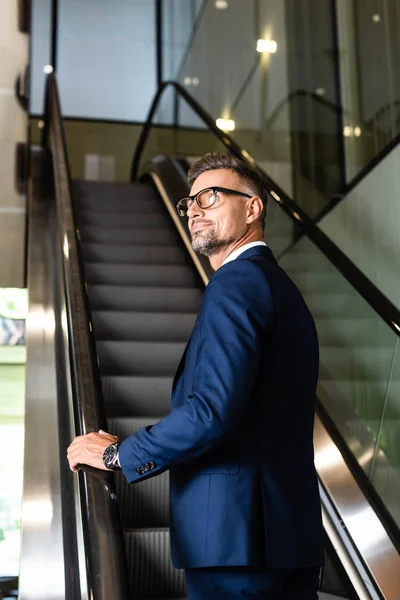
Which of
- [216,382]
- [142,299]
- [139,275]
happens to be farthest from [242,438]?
[139,275]

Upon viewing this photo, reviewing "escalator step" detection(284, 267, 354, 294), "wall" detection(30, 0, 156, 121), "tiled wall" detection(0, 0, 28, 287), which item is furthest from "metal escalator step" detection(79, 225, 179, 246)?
"wall" detection(30, 0, 156, 121)

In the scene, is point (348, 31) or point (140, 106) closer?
point (348, 31)

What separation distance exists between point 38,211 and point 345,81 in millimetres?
2537

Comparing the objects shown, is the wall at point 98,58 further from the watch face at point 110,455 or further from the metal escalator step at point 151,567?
the watch face at point 110,455

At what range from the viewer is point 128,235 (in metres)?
6.42

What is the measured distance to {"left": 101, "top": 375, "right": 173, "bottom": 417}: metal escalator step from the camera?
3861 millimetres

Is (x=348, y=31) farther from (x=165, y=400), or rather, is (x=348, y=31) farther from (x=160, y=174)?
(x=165, y=400)

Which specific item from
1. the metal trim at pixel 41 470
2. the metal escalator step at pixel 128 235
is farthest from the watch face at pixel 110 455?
the metal escalator step at pixel 128 235

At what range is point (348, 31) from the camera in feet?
19.2

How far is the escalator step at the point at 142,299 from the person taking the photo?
5.10m

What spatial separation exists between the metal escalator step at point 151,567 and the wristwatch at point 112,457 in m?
1.19

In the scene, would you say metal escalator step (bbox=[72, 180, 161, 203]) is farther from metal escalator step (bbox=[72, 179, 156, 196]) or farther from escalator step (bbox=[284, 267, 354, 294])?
escalator step (bbox=[284, 267, 354, 294])

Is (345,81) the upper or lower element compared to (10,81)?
lower

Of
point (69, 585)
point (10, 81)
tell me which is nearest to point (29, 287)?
point (69, 585)
